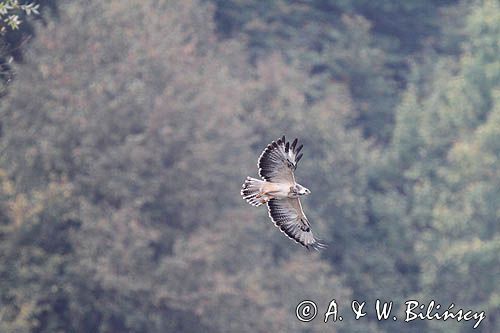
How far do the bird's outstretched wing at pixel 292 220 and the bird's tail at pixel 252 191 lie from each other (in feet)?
1.82

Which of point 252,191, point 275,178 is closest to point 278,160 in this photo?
point 275,178

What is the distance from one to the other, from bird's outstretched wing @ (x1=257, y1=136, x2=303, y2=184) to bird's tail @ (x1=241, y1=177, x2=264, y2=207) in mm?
119

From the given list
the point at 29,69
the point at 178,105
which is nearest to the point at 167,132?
the point at 178,105

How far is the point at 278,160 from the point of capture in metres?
12.6

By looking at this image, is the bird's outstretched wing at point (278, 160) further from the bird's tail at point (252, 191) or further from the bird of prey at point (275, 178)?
the bird's tail at point (252, 191)

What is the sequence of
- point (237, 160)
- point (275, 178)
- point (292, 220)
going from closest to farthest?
point (275, 178) < point (292, 220) < point (237, 160)

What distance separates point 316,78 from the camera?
40750 mm

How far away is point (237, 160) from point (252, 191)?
20.0m

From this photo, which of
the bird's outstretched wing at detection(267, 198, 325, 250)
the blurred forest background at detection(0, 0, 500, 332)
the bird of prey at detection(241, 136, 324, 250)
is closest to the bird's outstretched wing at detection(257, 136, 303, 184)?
the bird of prey at detection(241, 136, 324, 250)

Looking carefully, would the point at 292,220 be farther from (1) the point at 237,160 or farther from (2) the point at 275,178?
(1) the point at 237,160

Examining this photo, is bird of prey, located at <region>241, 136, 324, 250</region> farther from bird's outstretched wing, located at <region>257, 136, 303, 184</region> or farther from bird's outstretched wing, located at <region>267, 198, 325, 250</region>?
bird's outstretched wing, located at <region>267, 198, 325, 250</region>

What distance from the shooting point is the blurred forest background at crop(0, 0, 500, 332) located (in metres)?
28.2

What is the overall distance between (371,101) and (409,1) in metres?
4.76

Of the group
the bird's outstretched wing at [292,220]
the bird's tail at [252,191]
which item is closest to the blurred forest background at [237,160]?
the bird's outstretched wing at [292,220]
